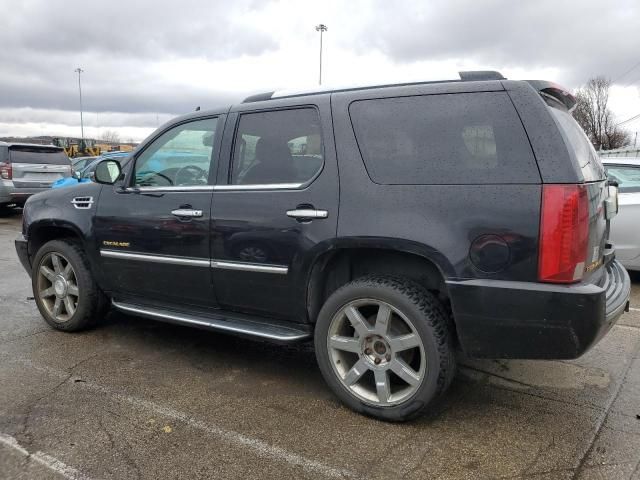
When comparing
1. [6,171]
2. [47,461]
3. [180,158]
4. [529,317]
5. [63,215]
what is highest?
[180,158]

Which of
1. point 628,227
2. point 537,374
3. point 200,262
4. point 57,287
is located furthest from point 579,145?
point 57,287

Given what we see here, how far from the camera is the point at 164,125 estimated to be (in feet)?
13.3

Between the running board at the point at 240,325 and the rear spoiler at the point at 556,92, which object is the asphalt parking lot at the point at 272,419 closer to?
the running board at the point at 240,325

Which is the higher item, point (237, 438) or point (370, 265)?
point (370, 265)

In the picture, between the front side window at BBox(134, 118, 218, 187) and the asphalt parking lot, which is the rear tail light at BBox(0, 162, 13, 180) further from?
the front side window at BBox(134, 118, 218, 187)

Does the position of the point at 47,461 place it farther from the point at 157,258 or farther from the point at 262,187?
the point at 262,187

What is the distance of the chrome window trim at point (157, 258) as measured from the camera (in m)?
3.63

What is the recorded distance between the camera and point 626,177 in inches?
253

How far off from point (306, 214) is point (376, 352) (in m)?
0.88

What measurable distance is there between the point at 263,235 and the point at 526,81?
5.54 feet

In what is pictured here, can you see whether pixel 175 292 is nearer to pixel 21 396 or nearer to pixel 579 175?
pixel 21 396

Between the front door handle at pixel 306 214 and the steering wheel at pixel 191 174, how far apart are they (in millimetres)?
836

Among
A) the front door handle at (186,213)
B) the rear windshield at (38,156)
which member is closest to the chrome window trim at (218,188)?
the front door handle at (186,213)

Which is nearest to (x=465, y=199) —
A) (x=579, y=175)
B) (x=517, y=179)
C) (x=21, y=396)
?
(x=517, y=179)
